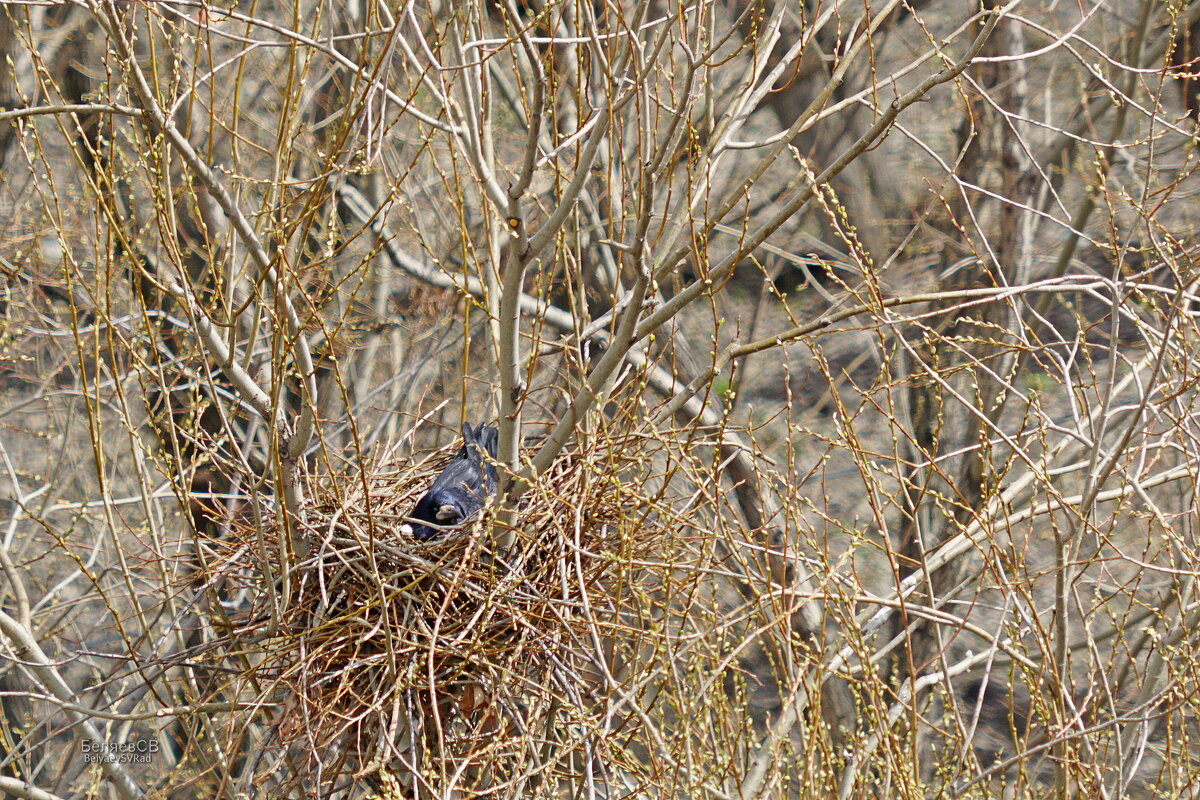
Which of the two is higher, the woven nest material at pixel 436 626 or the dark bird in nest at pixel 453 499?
the dark bird in nest at pixel 453 499

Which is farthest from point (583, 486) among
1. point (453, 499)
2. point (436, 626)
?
point (436, 626)

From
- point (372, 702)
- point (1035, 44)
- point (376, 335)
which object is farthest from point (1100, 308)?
point (372, 702)

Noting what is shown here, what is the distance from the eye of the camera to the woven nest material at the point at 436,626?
2613 millimetres

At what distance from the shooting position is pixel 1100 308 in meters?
8.97

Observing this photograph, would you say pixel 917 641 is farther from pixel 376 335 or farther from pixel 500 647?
pixel 500 647

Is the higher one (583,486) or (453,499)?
(583,486)

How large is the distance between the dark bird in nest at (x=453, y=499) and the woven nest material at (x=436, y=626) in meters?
0.07

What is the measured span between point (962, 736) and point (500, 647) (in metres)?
1.16

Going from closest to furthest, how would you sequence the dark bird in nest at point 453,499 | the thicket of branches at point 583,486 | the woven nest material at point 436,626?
the thicket of branches at point 583,486 < the woven nest material at point 436,626 < the dark bird in nest at point 453,499

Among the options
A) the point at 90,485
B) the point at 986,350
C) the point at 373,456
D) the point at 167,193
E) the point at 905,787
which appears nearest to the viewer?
the point at 905,787

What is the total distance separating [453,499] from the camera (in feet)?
9.83

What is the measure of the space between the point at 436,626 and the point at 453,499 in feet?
1.67

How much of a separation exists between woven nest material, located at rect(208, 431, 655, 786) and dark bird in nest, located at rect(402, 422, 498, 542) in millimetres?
67

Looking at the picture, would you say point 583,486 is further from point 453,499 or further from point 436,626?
point 436,626
